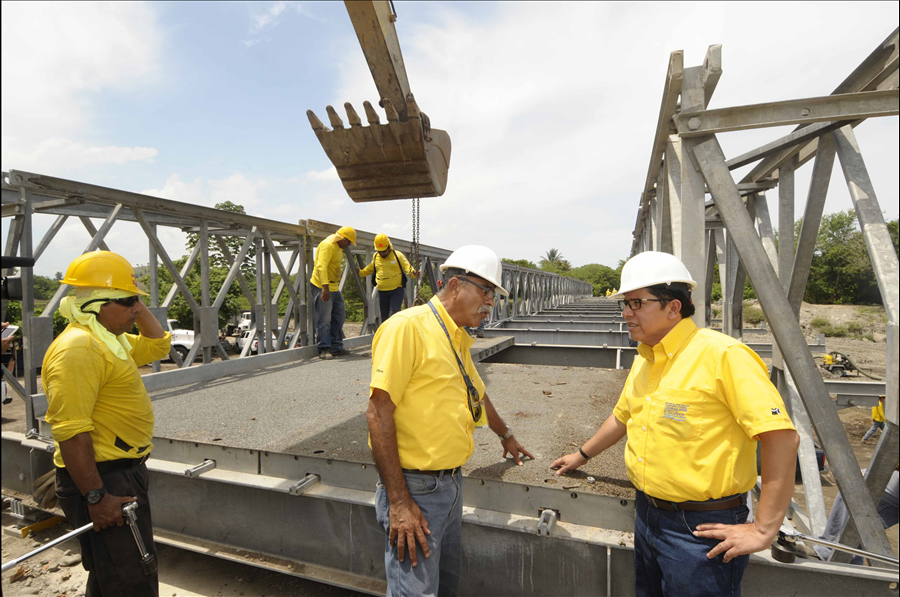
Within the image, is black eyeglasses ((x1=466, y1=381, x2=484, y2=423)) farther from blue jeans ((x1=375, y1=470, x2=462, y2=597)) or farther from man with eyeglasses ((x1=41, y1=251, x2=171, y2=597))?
man with eyeglasses ((x1=41, y1=251, x2=171, y2=597))

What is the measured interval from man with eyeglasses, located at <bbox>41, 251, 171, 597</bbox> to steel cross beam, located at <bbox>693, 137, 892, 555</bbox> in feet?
10.5

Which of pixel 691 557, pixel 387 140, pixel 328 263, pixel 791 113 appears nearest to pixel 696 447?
pixel 691 557

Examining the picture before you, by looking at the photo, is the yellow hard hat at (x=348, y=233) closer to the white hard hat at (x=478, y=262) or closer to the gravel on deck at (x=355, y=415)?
the gravel on deck at (x=355, y=415)

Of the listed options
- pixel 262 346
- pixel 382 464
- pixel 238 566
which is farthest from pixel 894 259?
pixel 262 346

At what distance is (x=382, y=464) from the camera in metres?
2.03

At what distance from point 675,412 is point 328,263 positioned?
19.9 feet

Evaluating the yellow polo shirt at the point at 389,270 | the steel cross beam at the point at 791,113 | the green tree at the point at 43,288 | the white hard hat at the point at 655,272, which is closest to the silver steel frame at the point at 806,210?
the steel cross beam at the point at 791,113

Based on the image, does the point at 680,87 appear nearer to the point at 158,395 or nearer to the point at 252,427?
the point at 252,427

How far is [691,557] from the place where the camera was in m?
1.97

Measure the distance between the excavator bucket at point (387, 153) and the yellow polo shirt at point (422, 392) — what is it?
272 cm

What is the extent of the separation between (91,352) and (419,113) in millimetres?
3052

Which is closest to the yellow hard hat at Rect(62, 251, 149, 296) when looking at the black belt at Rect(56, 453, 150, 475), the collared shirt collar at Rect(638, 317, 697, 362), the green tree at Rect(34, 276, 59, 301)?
the green tree at Rect(34, 276, 59, 301)

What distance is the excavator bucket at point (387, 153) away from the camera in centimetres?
446

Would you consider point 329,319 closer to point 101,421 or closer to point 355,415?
point 355,415
